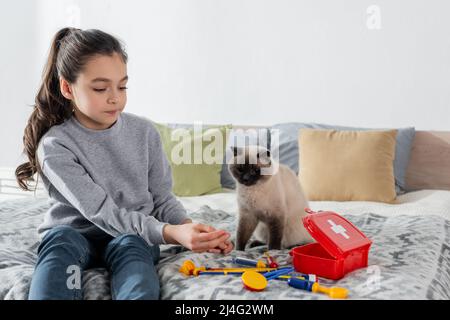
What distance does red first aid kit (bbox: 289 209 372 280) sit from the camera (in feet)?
3.79

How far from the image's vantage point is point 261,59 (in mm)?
2754

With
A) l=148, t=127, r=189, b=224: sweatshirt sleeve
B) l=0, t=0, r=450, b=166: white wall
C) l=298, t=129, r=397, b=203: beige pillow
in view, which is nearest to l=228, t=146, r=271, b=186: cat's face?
l=148, t=127, r=189, b=224: sweatshirt sleeve

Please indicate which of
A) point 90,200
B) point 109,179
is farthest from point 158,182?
point 90,200

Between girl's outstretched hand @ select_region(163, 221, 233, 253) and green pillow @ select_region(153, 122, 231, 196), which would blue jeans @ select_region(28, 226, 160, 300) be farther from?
green pillow @ select_region(153, 122, 231, 196)

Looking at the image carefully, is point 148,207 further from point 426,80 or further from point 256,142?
point 426,80

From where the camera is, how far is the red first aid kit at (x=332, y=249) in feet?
3.79

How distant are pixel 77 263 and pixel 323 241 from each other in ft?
1.75

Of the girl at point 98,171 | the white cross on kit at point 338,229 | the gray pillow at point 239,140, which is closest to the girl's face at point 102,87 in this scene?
the girl at point 98,171

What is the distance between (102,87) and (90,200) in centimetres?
28

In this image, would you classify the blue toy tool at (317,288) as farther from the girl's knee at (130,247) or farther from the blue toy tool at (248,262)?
the girl's knee at (130,247)

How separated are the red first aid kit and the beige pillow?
38.7 inches

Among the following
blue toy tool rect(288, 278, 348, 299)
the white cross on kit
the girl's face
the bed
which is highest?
the girl's face
